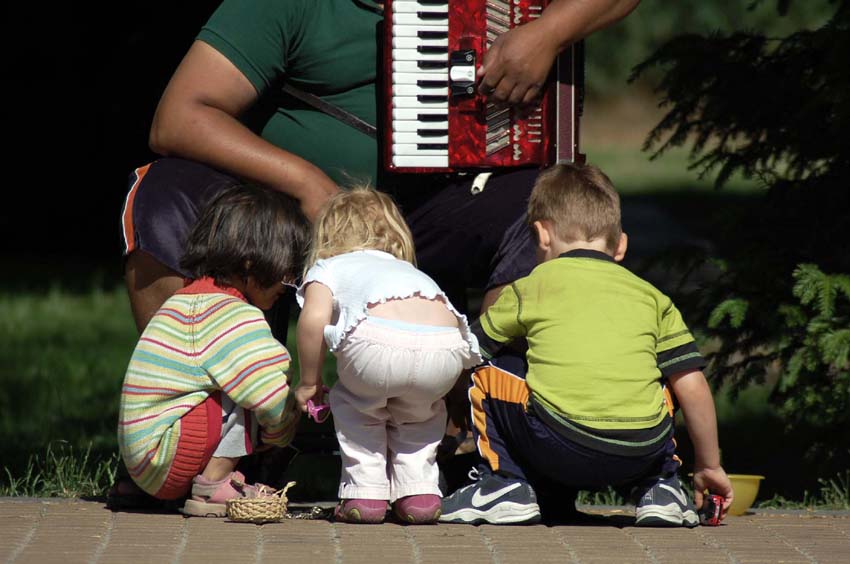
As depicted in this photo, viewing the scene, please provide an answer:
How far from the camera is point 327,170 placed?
4340 mm

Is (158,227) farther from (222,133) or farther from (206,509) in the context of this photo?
(206,509)

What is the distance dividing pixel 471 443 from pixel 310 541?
36.6 inches

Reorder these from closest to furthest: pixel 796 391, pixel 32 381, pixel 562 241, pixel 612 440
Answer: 1. pixel 612 440
2. pixel 562 241
3. pixel 796 391
4. pixel 32 381

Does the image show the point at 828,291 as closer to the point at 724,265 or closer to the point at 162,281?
the point at 724,265

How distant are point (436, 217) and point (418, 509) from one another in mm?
1146

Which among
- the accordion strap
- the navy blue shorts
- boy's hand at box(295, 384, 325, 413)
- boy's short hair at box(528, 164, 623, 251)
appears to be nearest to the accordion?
the accordion strap

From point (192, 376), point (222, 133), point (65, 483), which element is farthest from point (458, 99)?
point (65, 483)

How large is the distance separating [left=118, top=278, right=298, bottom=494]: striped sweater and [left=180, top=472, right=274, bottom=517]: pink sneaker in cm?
10

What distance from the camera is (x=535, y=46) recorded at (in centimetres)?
412

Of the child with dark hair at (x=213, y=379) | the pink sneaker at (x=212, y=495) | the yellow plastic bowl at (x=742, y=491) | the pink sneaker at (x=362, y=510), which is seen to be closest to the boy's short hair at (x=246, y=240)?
the child with dark hair at (x=213, y=379)

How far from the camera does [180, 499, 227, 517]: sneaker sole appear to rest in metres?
3.54

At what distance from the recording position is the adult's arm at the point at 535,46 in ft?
13.5

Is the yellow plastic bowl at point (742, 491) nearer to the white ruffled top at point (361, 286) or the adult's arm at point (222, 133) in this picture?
the white ruffled top at point (361, 286)

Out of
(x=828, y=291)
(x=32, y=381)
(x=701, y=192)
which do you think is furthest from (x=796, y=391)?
(x=701, y=192)
